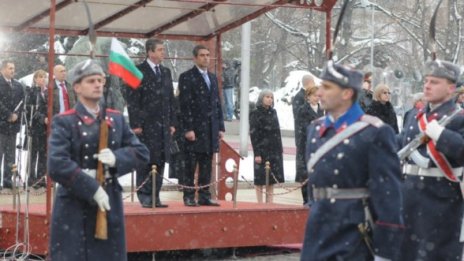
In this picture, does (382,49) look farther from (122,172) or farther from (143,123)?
(122,172)

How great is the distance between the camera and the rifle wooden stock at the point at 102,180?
9047 millimetres

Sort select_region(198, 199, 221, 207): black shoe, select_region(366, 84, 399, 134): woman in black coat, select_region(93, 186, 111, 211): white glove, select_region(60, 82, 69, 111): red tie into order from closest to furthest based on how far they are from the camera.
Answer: select_region(93, 186, 111, 211): white glove, select_region(198, 199, 221, 207): black shoe, select_region(60, 82, 69, 111): red tie, select_region(366, 84, 399, 134): woman in black coat

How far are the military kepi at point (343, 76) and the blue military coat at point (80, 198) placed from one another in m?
1.88

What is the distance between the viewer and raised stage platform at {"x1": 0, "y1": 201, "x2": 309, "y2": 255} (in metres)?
13.3

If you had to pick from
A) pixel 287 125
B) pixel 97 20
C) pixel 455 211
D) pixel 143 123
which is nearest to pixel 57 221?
pixel 455 211

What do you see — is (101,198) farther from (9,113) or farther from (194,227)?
(9,113)

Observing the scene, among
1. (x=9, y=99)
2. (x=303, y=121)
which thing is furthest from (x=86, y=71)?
(x=9, y=99)

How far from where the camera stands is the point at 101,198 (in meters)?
8.95

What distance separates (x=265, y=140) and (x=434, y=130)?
807 centimetres

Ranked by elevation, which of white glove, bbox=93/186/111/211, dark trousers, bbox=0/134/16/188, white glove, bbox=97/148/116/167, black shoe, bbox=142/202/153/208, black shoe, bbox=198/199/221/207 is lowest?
black shoe, bbox=198/199/221/207

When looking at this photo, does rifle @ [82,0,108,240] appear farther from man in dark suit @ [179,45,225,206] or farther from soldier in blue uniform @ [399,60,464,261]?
man in dark suit @ [179,45,225,206]

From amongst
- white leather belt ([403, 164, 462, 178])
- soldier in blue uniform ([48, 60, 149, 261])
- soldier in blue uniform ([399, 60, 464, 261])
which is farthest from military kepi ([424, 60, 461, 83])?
soldier in blue uniform ([48, 60, 149, 261])

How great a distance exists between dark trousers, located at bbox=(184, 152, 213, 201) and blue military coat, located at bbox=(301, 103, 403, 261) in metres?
6.49

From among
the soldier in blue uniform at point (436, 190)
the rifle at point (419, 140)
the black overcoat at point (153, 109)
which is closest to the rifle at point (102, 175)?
the rifle at point (419, 140)
